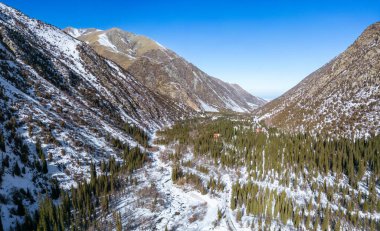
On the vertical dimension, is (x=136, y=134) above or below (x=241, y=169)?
above

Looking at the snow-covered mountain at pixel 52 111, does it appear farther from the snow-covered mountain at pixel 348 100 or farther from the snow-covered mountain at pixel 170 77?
the snow-covered mountain at pixel 170 77

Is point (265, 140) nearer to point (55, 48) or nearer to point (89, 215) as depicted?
point (89, 215)

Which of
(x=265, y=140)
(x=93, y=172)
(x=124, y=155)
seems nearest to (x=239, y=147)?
(x=265, y=140)

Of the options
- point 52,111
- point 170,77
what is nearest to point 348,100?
point 52,111

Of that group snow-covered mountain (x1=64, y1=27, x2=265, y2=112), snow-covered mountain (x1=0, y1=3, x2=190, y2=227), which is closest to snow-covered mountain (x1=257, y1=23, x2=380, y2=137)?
snow-covered mountain (x1=0, y1=3, x2=190, y2=227)

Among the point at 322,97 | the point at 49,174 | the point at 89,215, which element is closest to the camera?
the point at 89,215

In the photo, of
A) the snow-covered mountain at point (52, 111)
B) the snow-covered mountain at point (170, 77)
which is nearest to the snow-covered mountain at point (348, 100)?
the snow-covered mountain at point (52, 111)

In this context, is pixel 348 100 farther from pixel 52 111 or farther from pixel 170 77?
pixel 170 77
